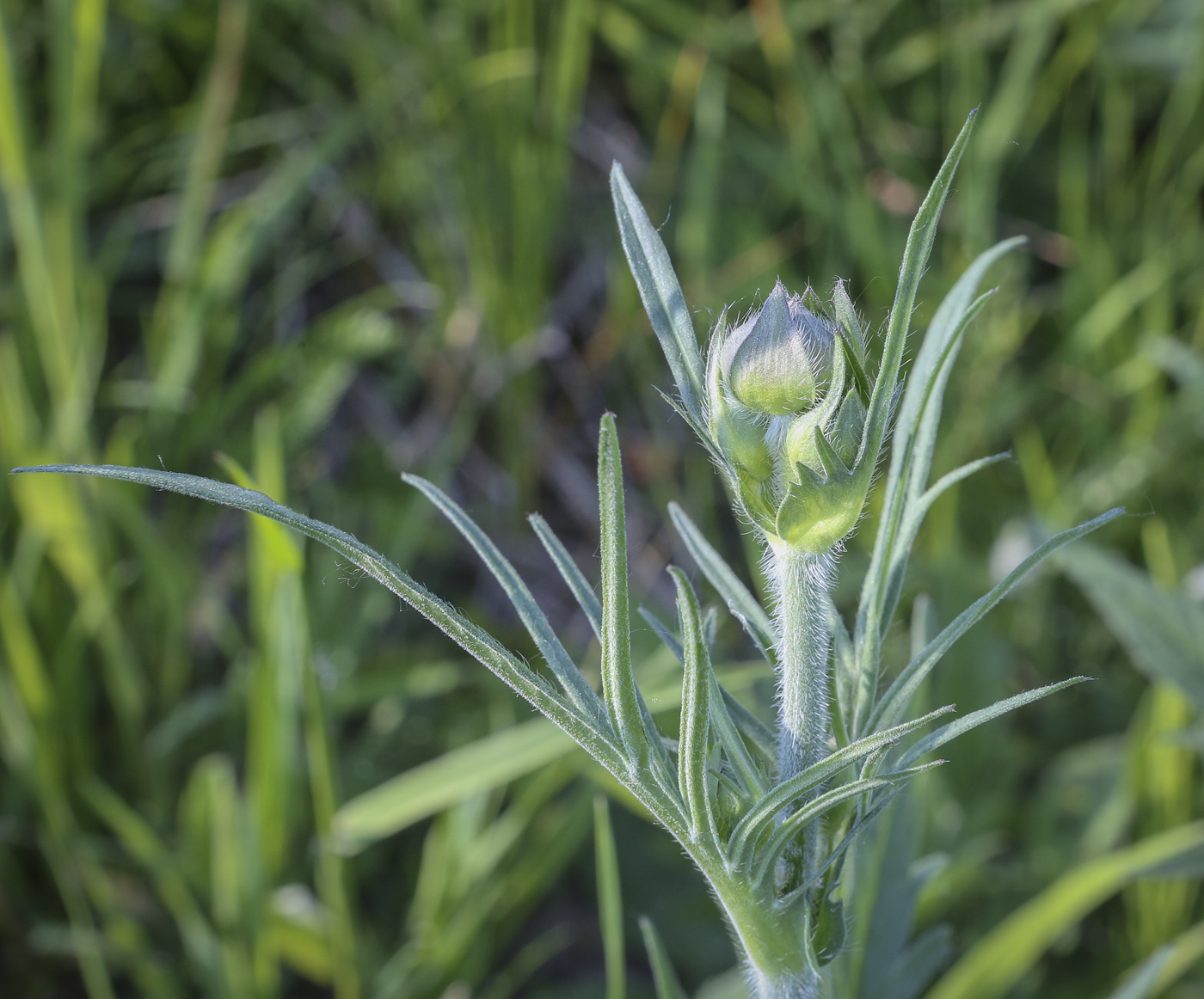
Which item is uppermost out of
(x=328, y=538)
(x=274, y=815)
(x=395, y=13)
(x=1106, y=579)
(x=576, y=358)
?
(x=395, y=13)

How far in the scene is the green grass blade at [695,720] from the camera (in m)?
0.54

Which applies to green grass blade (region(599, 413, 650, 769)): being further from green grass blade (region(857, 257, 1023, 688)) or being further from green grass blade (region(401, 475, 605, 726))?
green grass blade (region(857, 257, 1023, 688))

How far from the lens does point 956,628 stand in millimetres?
598

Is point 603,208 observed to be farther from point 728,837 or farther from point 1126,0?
point 728,837

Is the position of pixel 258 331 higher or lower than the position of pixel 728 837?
higher

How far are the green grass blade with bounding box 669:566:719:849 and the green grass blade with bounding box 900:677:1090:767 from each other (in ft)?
0.39

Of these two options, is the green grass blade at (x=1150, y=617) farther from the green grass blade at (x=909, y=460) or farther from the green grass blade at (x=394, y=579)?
the green grass blade at (x=394, y=579)

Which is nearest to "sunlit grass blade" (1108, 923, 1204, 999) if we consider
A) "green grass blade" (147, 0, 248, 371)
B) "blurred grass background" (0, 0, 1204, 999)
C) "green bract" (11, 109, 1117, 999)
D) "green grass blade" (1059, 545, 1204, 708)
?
"blurred grass background" (0, 0, 1204, 999)

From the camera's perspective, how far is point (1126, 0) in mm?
2158

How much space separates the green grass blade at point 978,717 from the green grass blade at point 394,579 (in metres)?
0.17

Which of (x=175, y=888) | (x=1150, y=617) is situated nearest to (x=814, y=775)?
(x=1150, y=617)

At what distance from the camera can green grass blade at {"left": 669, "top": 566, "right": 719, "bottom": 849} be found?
0.54 metres

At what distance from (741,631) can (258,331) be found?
1.08 m

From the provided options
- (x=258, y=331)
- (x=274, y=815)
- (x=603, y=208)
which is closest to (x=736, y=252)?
(x=603, y=208)
